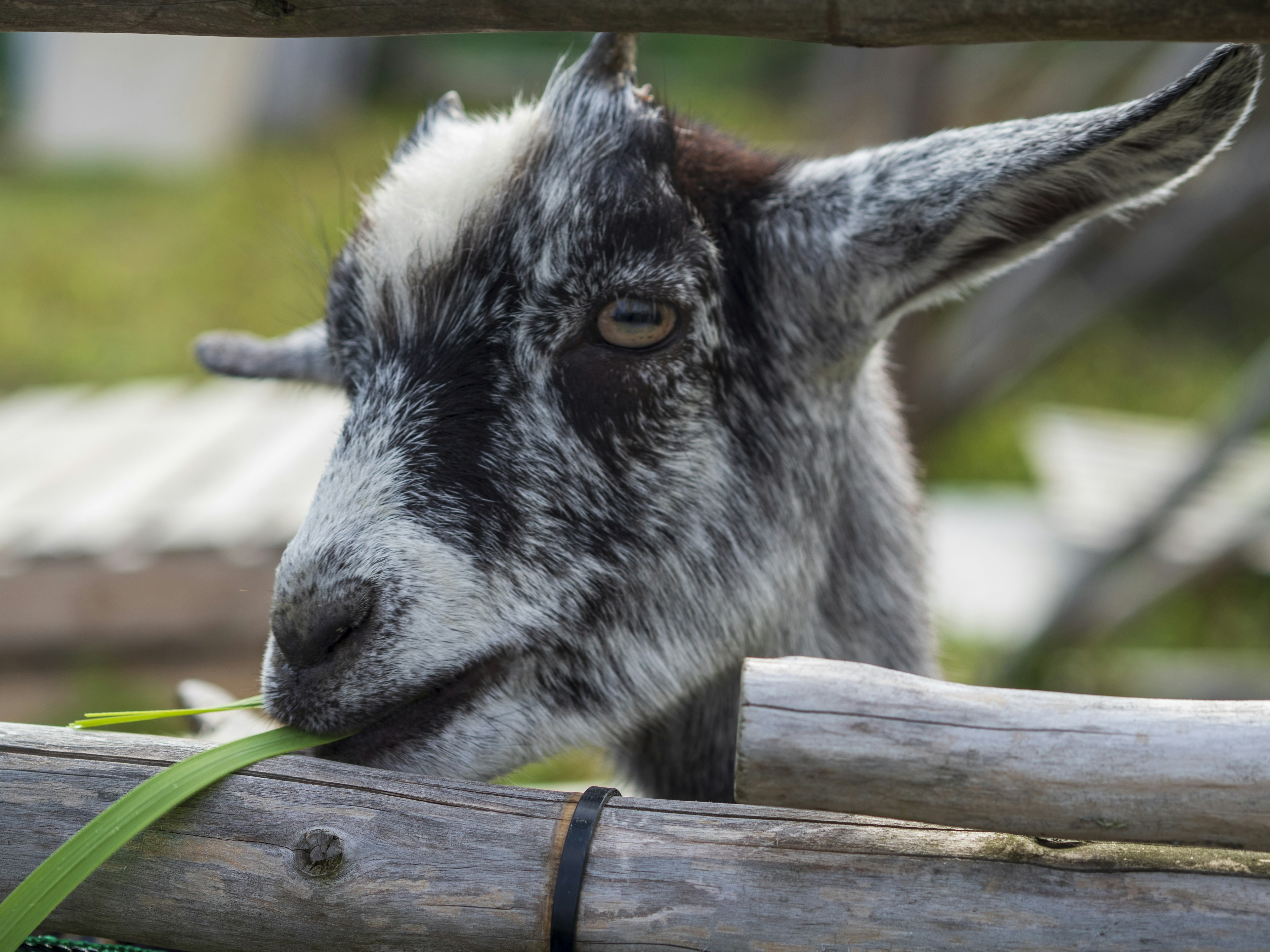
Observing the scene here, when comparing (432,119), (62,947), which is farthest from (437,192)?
(62,947)

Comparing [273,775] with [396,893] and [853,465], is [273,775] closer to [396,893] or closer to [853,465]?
[396,893]

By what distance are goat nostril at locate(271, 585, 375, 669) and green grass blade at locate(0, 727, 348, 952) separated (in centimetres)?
20

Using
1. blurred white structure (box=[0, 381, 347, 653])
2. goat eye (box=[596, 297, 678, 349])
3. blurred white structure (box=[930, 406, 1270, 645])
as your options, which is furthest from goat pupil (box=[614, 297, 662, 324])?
blurred white structure (box=[930, 406, 1270, 645])

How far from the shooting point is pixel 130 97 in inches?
576

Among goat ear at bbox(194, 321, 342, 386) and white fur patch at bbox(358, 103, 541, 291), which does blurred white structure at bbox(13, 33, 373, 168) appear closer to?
goat ear at bbox(194, 321, 342, 386)

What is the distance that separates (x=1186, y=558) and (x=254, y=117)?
13366mm

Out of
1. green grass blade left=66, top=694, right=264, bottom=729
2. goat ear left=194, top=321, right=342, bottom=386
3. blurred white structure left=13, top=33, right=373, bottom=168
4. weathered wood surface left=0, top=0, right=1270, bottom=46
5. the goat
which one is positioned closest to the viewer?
weathered wood surface left=0, top=0, right=1270, bottom=46

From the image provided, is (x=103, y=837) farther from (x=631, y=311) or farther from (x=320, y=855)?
(x=631, y=311)

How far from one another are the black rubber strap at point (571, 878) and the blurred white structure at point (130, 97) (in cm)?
1452

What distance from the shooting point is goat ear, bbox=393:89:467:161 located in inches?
106

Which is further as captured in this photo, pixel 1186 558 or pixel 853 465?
pixel 1186 558

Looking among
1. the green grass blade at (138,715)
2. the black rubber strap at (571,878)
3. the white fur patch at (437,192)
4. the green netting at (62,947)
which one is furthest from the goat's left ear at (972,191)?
the green netting at (62,947)

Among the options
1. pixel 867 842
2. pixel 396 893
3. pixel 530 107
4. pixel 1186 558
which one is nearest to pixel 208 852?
pixel 396 893

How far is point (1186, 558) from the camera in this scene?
6367mm
